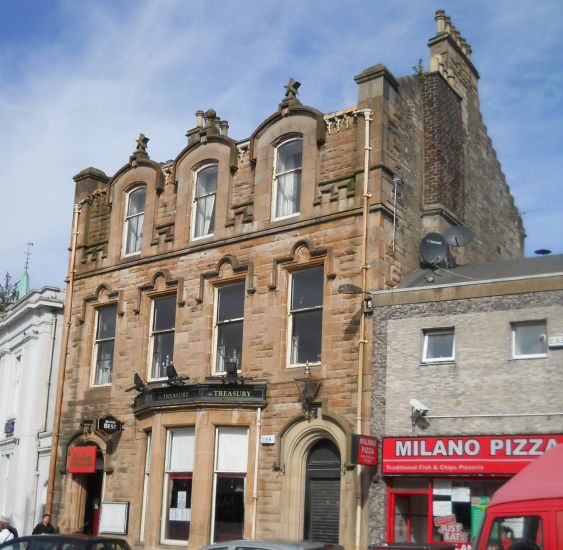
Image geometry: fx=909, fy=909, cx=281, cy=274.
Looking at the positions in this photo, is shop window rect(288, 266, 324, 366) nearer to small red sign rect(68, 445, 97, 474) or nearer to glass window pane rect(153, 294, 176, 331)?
glass window pane rect(153, 294, 176, 331)

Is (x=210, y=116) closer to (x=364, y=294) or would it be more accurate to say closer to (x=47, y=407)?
(x=364, y=294)

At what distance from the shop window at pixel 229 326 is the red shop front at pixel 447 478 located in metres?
5.26

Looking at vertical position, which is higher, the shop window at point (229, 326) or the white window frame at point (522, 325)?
the shop window at point (229, 326)

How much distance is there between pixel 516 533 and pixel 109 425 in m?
16.6

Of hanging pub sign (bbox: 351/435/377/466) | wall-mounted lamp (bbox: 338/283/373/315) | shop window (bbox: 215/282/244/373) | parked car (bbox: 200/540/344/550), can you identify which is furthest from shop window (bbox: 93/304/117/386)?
parked car (bbox: 200/540/344/550)

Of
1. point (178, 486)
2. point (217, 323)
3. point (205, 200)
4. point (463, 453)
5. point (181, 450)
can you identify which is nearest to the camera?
point (463, 453)

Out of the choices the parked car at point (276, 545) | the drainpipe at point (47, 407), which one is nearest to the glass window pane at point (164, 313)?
the drainpipe at point (47, 407)

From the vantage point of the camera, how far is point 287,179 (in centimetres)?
2323

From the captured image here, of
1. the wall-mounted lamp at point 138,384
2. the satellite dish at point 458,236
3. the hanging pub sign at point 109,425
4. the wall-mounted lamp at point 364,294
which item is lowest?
the hanging pub sign at point 109,425

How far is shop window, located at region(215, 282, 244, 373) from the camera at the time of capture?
22.9 metres

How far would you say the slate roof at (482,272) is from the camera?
20.1m

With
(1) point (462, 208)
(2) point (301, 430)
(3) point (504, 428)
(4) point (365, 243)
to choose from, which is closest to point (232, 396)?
(2) point (301, 430)

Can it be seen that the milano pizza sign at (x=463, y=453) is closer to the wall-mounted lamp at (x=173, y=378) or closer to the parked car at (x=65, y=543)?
the wall-mounted lamp at (x=173, y=378)

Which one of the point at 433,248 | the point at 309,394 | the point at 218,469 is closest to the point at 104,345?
the point at 218,469
